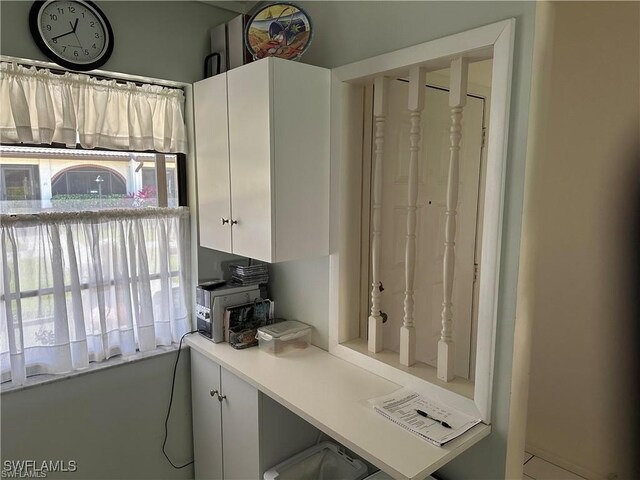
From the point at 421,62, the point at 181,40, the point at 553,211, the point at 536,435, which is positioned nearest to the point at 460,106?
the point at 421,62

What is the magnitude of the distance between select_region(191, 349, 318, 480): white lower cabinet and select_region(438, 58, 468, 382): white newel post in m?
0.72

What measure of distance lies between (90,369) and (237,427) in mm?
746

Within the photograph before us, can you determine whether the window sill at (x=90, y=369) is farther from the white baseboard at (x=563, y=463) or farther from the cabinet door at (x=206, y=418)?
the white baseboard at (x=563, y=463)

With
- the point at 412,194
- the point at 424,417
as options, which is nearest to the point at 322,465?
the point at 424,417

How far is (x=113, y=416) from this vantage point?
2.06 metres

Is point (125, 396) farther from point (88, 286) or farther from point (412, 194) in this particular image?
point (412, 194)

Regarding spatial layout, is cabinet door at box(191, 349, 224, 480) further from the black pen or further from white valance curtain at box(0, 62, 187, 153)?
white valance curtain at box(0, 62, 187, 153)

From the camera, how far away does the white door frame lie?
132 centimetres

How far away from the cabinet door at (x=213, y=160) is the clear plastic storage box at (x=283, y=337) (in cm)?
44

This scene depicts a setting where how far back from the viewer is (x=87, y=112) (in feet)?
6.27

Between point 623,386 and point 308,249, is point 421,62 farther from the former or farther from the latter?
point 623,386

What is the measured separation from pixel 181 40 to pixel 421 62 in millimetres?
1219

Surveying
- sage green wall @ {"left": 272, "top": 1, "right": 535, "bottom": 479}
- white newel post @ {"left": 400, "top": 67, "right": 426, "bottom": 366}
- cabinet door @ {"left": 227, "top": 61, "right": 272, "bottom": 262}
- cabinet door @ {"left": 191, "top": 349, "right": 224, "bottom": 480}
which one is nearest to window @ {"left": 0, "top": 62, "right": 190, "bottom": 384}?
cabinet door @ {"left": 191, "top": 349, "right": 224, "bottom": 480}

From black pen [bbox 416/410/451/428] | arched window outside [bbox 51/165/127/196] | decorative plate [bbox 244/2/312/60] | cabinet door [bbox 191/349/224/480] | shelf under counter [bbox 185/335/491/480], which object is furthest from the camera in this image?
cabinet door [bbox 191/349/224/480]
